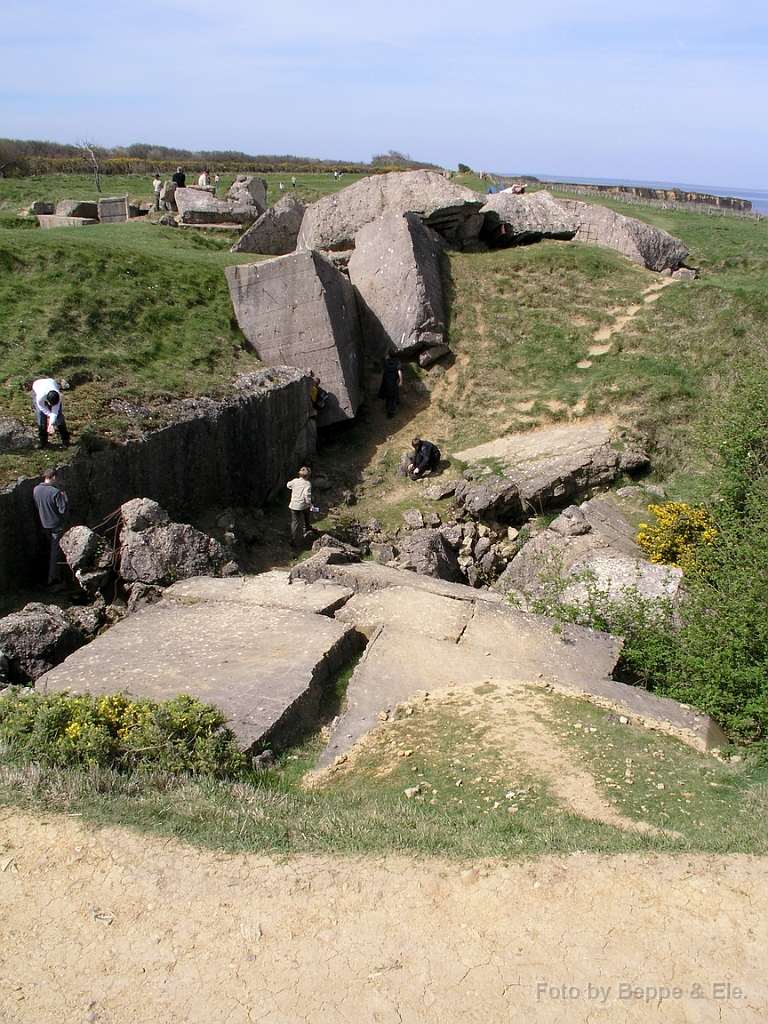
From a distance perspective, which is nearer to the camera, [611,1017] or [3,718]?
[611,1017]

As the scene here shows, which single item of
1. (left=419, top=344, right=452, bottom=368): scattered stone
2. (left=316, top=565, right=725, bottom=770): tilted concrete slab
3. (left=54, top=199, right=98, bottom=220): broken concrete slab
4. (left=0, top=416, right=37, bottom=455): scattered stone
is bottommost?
(left=316, top=565, right=725, bottom=770): tilted concrete slab

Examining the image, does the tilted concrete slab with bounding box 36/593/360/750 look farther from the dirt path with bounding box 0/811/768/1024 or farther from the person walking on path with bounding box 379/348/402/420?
the person walking on path with bounding box 379/348/402/420

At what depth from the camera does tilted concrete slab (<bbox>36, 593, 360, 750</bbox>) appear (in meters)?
6.46

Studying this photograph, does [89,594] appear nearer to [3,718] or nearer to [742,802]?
[3,718]

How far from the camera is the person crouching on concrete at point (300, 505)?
448 inches

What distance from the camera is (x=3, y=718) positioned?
5738mm

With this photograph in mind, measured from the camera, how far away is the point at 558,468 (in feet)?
40.3

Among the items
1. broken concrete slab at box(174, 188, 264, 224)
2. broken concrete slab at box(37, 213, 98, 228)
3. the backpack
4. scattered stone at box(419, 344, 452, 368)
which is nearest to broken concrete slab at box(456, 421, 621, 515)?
the backpack

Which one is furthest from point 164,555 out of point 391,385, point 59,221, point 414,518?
point 59,221

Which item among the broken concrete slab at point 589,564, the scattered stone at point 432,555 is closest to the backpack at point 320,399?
the scattered stone at point 432,555

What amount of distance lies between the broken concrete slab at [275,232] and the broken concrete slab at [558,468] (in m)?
8.90

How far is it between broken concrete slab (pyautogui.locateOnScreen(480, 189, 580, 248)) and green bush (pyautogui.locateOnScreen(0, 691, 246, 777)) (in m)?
16.6

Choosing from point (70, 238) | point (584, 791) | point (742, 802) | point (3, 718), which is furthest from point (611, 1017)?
point (70, 238)

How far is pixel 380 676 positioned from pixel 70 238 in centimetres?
1158
